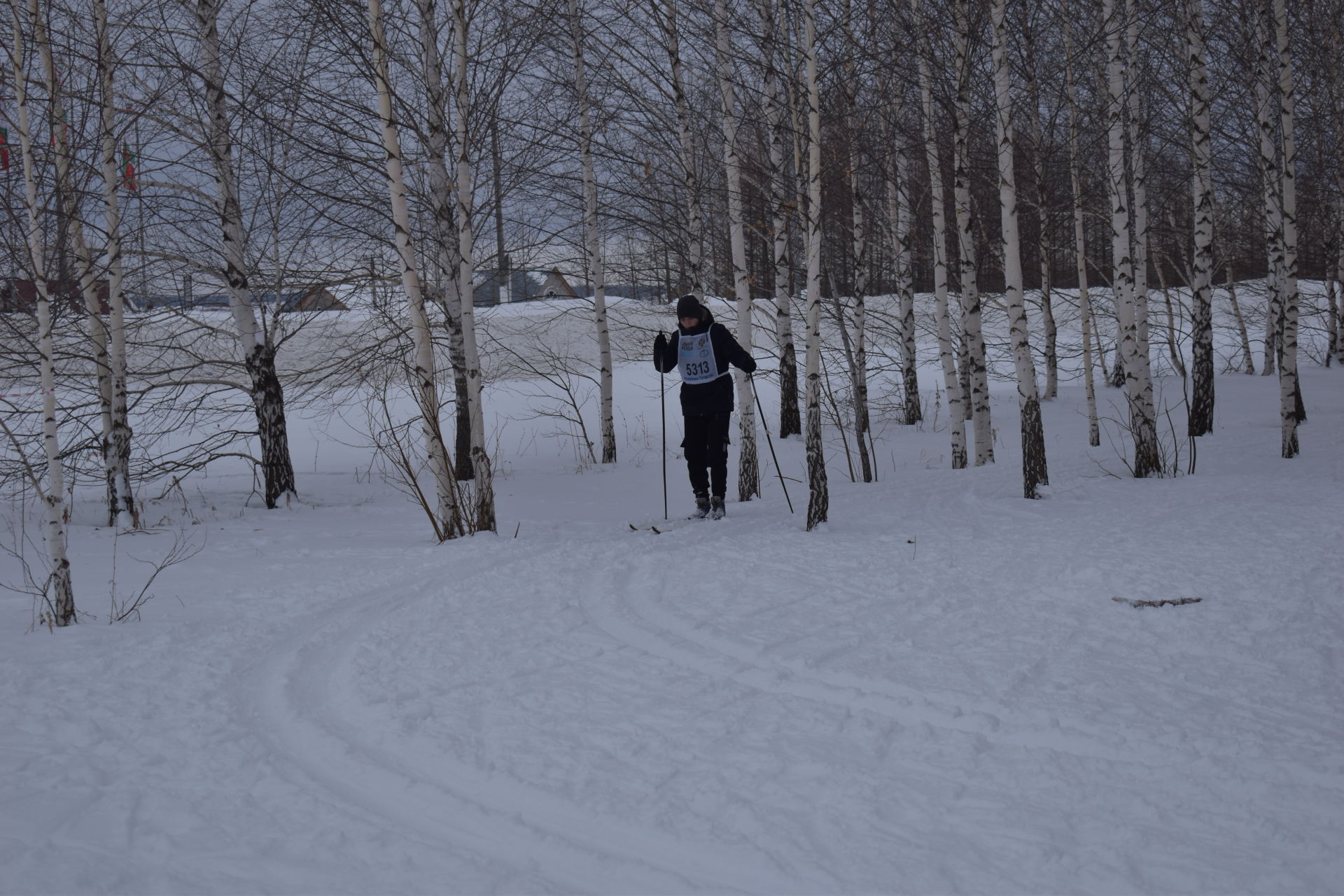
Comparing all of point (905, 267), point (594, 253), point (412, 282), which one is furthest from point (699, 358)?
point (905, 267)

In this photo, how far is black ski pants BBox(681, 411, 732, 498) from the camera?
26.1ft

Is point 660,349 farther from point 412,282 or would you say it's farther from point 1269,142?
point 1269,142

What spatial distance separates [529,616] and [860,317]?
32.2 ft

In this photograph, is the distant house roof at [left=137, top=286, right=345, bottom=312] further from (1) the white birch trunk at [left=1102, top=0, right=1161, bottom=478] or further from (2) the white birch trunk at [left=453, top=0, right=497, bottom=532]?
(1) the white birch trunk at [left=1102, top=0, right=1161, bottom=478]

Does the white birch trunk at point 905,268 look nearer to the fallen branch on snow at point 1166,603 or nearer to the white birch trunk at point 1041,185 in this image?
the white birch trunk at point 1041,185

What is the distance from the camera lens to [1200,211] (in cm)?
1131

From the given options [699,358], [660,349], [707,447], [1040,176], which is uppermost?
[1040,176]

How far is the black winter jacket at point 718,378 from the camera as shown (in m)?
7.86

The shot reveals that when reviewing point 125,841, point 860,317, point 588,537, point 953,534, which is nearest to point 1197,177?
point 860,317

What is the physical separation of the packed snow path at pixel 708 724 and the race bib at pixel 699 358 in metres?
1.79

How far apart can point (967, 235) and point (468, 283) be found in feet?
17.1

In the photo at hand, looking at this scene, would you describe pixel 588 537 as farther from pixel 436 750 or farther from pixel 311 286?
pixel 311 286

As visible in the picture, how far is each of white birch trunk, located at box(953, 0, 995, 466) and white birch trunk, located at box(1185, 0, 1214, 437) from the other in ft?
8.83

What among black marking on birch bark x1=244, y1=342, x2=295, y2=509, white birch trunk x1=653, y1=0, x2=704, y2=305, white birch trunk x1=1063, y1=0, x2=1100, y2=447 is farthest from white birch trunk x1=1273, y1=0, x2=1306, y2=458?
black marking on birch bark x1=244, y1=342, x2=295, y2=509
